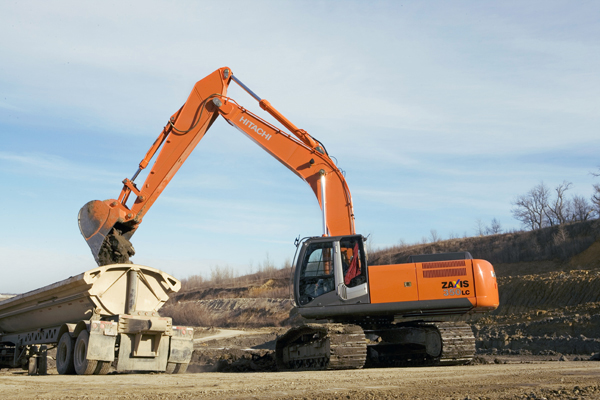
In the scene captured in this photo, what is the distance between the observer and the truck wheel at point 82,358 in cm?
1056

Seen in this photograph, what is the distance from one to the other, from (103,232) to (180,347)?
2.93 meters

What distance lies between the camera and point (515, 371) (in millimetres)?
9578

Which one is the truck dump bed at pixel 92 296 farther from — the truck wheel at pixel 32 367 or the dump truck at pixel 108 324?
the truck wheel at pixel 32 367

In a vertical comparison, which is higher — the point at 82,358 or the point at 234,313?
the point at 234,313

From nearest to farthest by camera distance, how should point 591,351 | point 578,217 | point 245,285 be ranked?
point 591,351 < point 578,217 < point 245,285

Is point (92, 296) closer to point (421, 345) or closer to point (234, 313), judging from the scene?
point (421, 345)

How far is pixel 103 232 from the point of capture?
39.3ft

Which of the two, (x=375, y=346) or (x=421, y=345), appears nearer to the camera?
(x=421, y=345)

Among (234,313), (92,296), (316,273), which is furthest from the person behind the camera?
(234,313)

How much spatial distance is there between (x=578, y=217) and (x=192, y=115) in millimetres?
46740

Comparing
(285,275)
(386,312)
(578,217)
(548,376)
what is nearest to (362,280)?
(386,312)

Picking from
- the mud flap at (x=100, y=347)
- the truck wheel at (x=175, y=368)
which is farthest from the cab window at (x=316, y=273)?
the mud flap at (x=100, y=347)

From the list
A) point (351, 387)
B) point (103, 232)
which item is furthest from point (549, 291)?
point (351, 387)

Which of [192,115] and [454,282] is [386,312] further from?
[192,115]
